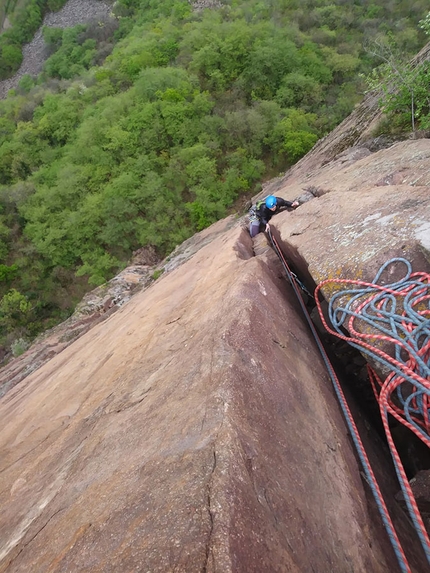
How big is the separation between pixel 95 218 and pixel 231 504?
75.5 ft

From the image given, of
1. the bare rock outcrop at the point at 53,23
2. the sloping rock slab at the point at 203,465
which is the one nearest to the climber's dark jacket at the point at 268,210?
the sloping rock slab at the point at 203,465

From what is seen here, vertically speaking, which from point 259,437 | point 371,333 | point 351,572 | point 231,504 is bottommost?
point 351,572

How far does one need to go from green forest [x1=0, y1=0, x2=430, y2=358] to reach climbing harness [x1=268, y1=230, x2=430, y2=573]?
18797 millimetres

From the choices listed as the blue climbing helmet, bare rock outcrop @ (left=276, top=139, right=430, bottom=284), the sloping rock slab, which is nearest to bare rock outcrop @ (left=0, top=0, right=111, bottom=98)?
the blue climbing helmet

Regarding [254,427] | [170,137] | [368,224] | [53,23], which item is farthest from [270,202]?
[53,23]

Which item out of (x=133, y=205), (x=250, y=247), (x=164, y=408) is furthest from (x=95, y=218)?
(x=164, y=408)

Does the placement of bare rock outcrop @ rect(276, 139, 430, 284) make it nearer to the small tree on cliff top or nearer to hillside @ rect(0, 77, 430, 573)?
hillside @ rect(0, 77, 430, 573)

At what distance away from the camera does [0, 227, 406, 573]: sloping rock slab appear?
177 centimetres

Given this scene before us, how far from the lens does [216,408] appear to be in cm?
231

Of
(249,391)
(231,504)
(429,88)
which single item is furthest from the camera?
(429,88)

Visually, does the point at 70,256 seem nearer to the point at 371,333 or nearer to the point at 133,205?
the point at 133,205

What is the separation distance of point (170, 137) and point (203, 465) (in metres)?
25.3

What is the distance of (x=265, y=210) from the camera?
7.33 m

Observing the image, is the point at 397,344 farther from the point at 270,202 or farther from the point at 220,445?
the point at 270,202
